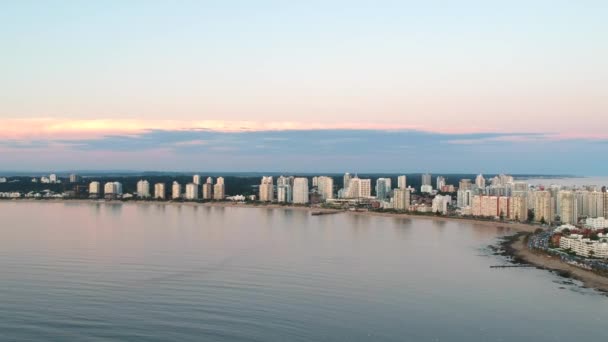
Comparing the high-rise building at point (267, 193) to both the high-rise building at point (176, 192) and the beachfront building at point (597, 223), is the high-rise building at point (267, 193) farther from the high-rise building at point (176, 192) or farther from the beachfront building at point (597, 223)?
the beachfront building at point (597, 223)

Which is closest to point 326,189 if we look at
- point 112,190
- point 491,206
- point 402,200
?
point 402,200

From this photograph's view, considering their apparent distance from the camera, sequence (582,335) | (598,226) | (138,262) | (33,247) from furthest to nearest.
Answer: (598,226)
(33,247)
(138,262)
(582,335)

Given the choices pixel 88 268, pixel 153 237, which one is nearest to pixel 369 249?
pixel 153 237

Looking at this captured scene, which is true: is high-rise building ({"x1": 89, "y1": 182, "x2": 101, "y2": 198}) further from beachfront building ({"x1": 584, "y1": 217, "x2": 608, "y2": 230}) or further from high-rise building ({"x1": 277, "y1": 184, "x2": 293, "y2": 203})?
beachfront building ({"x1": 584, "y1": 217, "x2": 608, "y2": 230})

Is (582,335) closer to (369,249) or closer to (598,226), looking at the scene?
(369,249)

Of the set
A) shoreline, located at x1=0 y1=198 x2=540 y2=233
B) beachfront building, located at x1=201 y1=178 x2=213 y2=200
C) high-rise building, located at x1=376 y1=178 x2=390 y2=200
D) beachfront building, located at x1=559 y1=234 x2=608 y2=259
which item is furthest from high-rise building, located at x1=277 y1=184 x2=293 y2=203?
beachfront building, located at x1=559 y1=234 x2=608 y2=259

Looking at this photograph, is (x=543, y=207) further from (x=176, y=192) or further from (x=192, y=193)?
(x=176, y=192)

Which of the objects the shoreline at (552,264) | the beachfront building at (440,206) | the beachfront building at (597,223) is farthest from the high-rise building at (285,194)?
the shoreline at (552,264)
